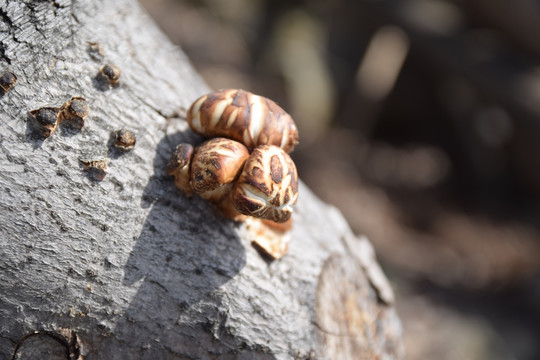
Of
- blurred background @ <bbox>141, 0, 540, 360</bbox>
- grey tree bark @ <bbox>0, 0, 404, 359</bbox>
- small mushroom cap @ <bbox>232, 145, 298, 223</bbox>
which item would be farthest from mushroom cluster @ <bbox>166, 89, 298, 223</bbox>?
blurred background @ <bbox>141, 0, 540, 360</bbox>

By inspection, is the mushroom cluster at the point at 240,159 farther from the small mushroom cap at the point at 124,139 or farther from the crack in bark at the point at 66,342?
the crack in bark at the point at 66,342

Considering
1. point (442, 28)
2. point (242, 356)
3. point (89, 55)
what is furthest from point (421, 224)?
point (89, 55)

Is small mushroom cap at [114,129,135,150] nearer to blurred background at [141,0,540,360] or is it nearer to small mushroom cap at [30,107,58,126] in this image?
small mushroom cap at [30,107,58,126]

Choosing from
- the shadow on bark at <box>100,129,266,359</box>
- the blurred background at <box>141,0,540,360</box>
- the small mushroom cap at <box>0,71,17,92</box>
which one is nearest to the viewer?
the small mushroom cap at <box>0,71,17,92</box>

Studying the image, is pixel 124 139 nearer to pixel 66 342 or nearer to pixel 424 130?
pixel 66 342

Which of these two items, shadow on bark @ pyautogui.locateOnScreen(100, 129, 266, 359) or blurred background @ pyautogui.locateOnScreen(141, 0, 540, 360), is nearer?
shadow on bark @ pyautogui.locateOnScreen(100, 129, 266, 359)

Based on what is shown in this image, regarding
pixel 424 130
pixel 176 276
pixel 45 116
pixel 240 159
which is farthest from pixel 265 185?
pixel 424 130
